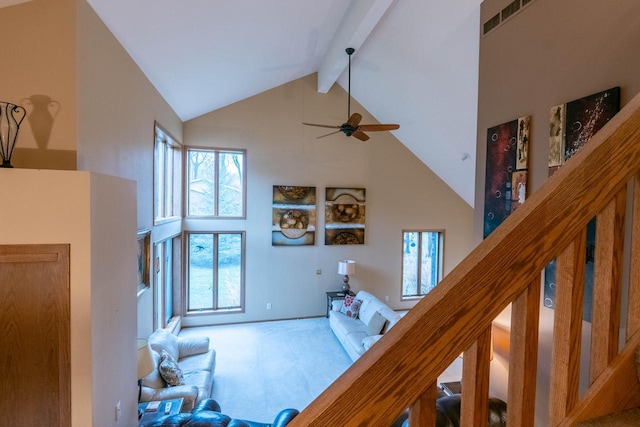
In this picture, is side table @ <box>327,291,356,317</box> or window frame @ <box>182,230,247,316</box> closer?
window frame @ <box>182,230,247,316</box>

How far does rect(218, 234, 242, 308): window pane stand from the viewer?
6.36m

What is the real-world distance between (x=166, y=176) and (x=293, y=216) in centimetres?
260

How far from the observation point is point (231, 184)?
636 cm

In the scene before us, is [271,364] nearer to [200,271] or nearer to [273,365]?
[273,365]

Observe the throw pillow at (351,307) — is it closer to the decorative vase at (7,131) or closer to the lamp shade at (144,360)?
the lamp shade at (144,360)

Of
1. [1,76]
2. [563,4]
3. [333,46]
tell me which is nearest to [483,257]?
[563,4]

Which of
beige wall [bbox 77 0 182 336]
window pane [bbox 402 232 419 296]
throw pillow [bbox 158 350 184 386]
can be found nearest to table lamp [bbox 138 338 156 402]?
throw pillow [bbox 158 350 184 386]

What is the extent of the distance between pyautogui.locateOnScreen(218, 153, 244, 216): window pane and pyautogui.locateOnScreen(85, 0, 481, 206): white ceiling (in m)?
1.06

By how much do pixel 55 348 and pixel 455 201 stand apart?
775cm

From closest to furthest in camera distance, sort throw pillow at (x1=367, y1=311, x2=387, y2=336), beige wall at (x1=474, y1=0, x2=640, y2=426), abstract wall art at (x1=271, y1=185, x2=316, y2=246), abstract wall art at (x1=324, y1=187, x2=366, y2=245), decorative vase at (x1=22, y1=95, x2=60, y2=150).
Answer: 1. beige wall at (x1=474, y1=0, x2=640, y2=426)
2. decorative vase at (x1=22, y1=95, x2=60, y2=150)
3. throw pillow at (x1=367, y1=311, x2=387, y2=336)
4. abstract wall art at (x1=271, y1=185, x2=316, y2=246)
5. abstract wall art at (x1=324, y1=187, x2=366, y2=245)

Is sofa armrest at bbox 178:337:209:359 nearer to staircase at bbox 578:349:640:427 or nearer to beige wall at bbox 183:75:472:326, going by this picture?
beige wall at bbox 183:75:472:326

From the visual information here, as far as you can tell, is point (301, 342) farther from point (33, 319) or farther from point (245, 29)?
point (245, 29)

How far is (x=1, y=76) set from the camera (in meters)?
2.03

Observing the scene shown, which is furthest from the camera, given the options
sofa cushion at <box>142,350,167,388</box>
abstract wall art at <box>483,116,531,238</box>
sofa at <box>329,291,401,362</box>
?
sofa at <box>329,291,401,362</box>
